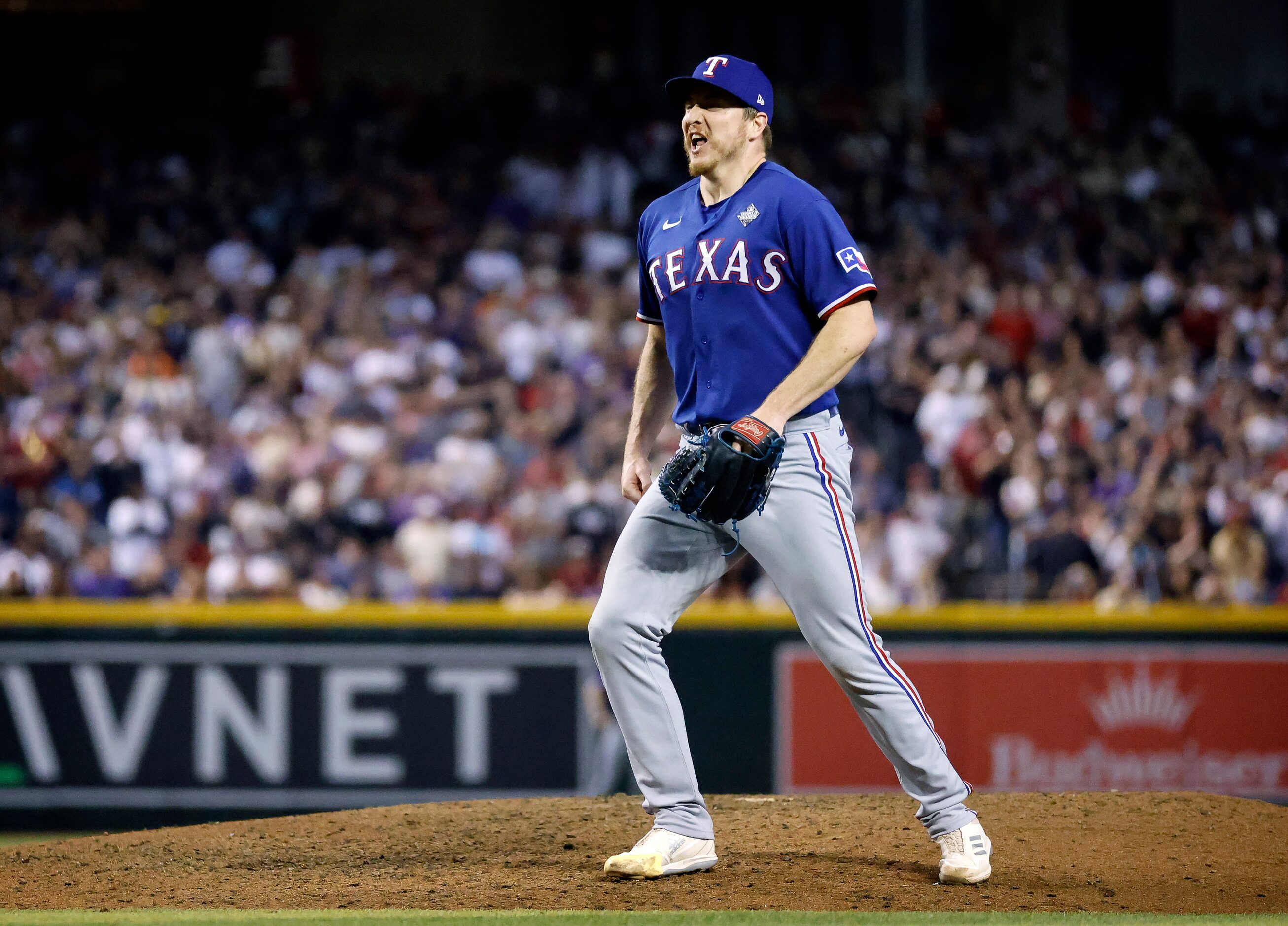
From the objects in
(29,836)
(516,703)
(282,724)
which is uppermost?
(516,703)

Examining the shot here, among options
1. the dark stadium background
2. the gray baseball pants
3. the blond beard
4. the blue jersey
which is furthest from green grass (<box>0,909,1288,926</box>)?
the dark stadium background

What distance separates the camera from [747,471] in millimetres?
3615

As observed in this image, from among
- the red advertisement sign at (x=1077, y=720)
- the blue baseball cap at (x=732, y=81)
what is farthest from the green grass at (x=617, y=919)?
the red advertisement sign at (x=1077, y=720)

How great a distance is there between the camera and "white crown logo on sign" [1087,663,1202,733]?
8328 millimetres

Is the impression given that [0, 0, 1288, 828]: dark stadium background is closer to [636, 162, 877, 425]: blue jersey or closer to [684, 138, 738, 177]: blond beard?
[636, 162, 877, 425]: blue jersey

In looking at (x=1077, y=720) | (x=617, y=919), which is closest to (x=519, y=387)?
(x=1077, y=720)

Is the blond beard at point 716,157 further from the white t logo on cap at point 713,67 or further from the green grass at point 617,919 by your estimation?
the green grass at point 617,919

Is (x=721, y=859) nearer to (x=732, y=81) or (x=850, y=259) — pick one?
(x=850, y=259)

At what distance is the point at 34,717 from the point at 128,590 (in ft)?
4.51

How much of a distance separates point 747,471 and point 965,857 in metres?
1.15

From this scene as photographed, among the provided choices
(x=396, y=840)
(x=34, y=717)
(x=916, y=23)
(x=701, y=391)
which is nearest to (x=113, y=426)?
(x=34, y=717)

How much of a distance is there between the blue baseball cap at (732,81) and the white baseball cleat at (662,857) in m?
1.88

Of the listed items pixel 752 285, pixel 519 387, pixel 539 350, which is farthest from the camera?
pixel 539 350

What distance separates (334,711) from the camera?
8.62 metres
